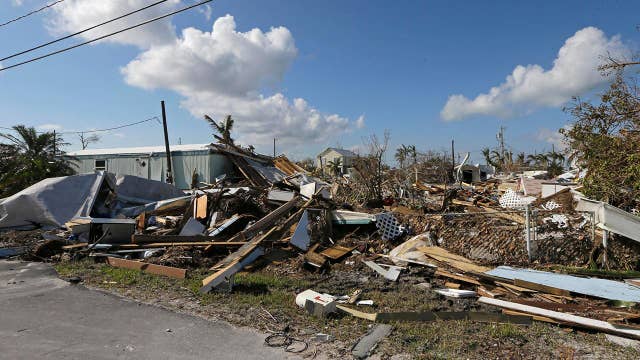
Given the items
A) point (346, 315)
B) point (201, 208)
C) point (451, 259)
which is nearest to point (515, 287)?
point (451, 259)

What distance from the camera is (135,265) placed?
25.7ft

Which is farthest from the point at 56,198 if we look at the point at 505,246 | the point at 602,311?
the point at 602,311

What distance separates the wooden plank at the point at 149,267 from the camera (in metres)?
7.20

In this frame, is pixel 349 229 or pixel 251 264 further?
pixel 349 229

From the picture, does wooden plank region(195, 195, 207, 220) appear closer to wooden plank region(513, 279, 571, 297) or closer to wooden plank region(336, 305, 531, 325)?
wooden plank region(336, 305, 531, 325)

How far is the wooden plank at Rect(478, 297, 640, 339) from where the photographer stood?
4.36m

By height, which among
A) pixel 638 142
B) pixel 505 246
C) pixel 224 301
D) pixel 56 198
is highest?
pixel 638 142

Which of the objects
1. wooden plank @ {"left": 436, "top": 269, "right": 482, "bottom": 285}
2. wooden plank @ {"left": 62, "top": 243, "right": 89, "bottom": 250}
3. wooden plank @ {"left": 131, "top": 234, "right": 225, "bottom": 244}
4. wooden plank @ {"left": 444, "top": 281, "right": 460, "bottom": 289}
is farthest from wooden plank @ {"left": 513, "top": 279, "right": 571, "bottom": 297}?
wooden plank @ {"left": 62, "top": 243, "right": 89, "bottom": 250}

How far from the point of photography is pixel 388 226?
30.9ft

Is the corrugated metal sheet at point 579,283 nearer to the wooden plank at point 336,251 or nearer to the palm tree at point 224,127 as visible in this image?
the wooden plank at point 336,251

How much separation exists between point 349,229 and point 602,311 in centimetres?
573

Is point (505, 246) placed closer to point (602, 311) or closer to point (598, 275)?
point (598, 275)

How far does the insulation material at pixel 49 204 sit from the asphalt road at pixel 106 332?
6.59m

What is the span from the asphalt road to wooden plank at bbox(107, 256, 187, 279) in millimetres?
1256
